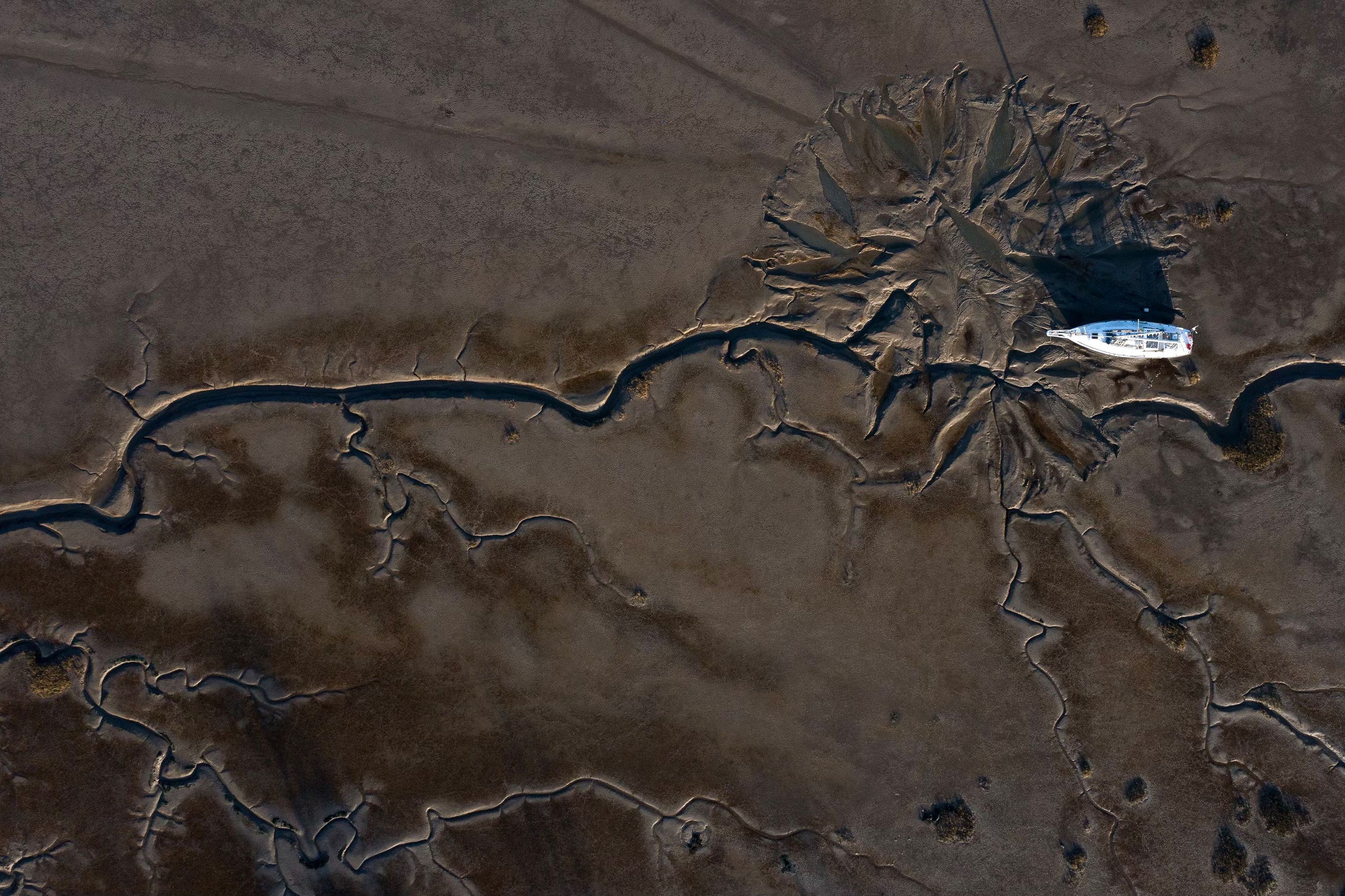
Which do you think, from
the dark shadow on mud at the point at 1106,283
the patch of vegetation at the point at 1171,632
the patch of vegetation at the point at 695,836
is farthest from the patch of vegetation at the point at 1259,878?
the dark shadow on mud at the point at 1106,283

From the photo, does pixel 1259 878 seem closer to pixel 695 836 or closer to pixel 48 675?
pixel 695 836

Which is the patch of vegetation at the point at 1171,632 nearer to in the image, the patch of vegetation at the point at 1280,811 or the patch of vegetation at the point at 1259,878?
the patch of vegetation at the point at 1280,811

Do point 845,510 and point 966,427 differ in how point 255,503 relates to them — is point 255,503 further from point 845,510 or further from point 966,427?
point 966,427

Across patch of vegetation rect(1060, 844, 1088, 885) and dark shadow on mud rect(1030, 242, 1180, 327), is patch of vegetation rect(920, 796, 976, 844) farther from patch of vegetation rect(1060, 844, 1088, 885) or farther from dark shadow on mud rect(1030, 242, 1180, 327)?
dark shadow on mud rect(1030, 242, 1180, 327)

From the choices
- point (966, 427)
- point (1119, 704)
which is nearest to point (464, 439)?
point (966, 427)

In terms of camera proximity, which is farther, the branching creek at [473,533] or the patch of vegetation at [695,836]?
the patch of vegetation at [695,836]

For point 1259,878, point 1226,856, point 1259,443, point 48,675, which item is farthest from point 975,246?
point 48,675
